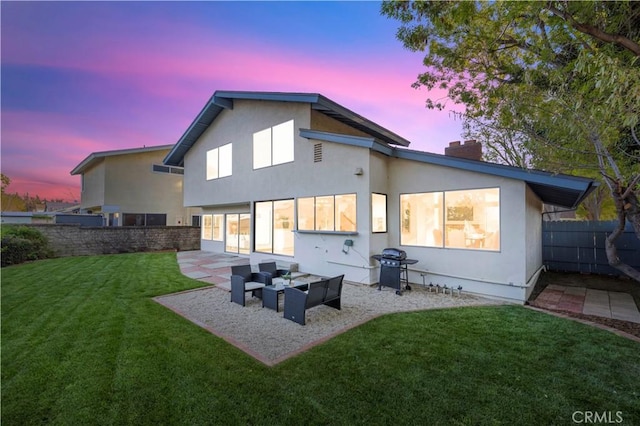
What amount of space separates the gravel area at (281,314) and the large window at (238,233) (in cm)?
676

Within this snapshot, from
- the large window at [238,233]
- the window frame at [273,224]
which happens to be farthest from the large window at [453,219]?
the large window at [238,233]

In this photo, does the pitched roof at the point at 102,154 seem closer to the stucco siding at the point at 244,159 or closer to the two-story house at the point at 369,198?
the stucco siding at the point at 244,159

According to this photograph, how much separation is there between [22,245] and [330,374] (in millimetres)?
16050

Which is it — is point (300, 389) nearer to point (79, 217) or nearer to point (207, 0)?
point (207, 0)

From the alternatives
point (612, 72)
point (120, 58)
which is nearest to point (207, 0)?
point (120, 58)

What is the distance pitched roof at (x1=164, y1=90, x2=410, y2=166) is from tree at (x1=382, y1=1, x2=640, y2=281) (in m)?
3.22

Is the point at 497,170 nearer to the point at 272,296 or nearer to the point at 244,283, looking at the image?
the point at 272,296

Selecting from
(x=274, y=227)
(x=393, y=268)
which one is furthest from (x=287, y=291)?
(x=274, y=227)

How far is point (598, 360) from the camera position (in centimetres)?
399

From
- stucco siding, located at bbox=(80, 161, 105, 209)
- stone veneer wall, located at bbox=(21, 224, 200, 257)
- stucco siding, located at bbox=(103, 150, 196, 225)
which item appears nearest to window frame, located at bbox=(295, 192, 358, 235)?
stone veneer wall, located at bbox=(21, 224, 200, 257)

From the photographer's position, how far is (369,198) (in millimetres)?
8438

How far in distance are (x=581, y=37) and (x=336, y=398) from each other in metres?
7.78

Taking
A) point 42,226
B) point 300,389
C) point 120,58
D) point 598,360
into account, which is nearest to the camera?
point 300,389

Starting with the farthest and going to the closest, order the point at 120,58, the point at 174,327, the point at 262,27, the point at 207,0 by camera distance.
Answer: the point at 120,58 → the point at 262,27 → the point at 207,0 → the point at 174,327
